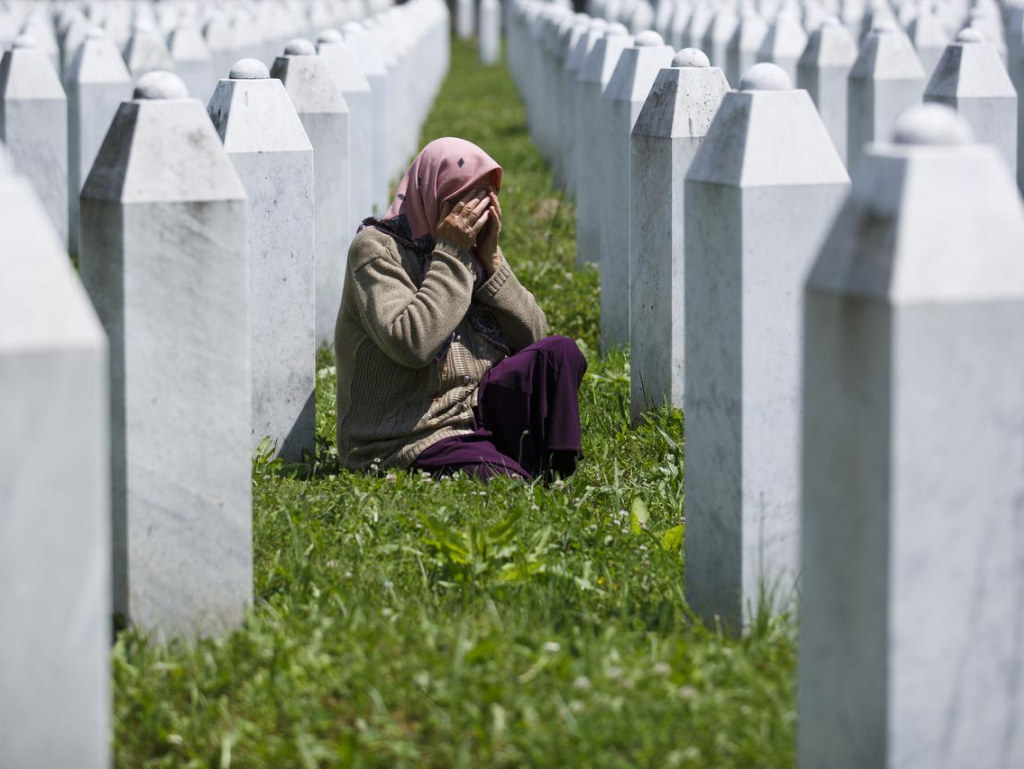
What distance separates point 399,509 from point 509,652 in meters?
1.31

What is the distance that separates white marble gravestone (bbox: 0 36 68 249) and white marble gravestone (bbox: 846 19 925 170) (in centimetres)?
433

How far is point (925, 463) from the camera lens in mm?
2869

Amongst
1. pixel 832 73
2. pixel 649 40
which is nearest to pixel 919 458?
pixel 649 40

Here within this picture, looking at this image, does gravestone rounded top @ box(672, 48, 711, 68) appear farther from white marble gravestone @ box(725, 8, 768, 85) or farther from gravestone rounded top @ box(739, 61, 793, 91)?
white marble gravestone @ box(725, 8, 768, 85)

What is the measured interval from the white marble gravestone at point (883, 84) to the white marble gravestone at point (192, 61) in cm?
511

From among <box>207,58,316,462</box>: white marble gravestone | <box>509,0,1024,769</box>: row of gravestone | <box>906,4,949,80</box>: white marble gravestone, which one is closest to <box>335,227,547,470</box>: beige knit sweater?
<box>207,58,316,462</box>: white marble gravestone

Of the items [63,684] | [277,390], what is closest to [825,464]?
[63,684]

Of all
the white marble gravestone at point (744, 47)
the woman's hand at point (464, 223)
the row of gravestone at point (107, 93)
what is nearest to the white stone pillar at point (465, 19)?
the row of gravestone at point (107, 93)

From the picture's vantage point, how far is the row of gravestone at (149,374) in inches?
104

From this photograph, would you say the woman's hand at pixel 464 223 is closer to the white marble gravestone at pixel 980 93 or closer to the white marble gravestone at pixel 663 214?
the white marble gravestone at pixel 663 214

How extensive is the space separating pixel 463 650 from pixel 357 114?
4.90 meters

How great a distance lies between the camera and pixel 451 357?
5.30m

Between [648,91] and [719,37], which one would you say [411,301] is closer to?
[648,91]

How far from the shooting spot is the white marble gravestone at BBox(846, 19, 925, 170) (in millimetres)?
8594
